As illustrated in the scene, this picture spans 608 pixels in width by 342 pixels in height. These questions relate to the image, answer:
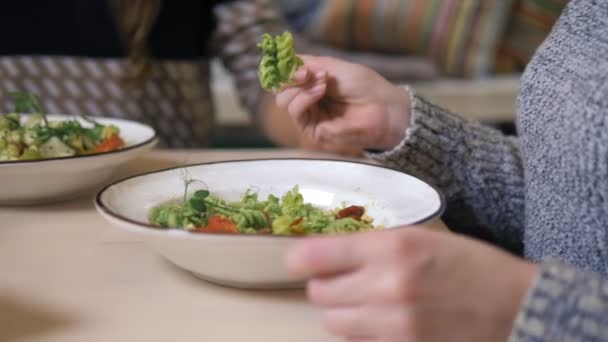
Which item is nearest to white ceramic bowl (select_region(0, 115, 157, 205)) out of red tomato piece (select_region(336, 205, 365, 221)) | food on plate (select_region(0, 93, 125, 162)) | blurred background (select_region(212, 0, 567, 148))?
food on plate (select_region(0, 93, 125, 162))

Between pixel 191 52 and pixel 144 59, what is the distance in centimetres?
12

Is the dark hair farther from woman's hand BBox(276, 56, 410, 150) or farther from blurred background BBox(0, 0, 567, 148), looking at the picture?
woman's hand BBox(276, 56, 410, 150)

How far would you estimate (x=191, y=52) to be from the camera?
4.66ft

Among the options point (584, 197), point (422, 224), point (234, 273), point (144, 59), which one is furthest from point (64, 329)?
point (144, 59)

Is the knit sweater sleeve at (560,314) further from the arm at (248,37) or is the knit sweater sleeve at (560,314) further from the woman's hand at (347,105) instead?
the arm at (248,37)

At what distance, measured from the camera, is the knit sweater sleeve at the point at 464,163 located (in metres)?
0.87

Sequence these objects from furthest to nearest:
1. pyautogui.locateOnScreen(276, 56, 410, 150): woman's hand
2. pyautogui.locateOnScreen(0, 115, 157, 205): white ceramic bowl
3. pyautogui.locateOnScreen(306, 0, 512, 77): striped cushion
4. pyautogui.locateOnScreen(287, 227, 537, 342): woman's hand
Result: pyautogui.locateOnScreen(306, 0, 512, 77): striped cushion
pyautogui.locateOnScreen(276, 56, 410, 150): woman's hand
pyautogui.locateOnScreen(0, 115, 157, 205): white ceramic bowl
pyautogui.locateOnScreen(287, 227, 537, 342): woman's hand

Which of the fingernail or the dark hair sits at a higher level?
the fingernail

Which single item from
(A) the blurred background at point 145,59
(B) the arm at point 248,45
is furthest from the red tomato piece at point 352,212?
(B) the arm at point 248,45

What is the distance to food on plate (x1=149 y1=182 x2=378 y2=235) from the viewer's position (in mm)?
602

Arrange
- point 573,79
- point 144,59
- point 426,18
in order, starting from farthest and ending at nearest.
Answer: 1. point 426,18
2. point 144,59
3. point 573,79

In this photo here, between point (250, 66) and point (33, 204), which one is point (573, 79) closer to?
point (33, 204)

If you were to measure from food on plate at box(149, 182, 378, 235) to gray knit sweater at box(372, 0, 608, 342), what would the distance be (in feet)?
0.59

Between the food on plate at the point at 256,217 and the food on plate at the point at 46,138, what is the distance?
0.22 metres
